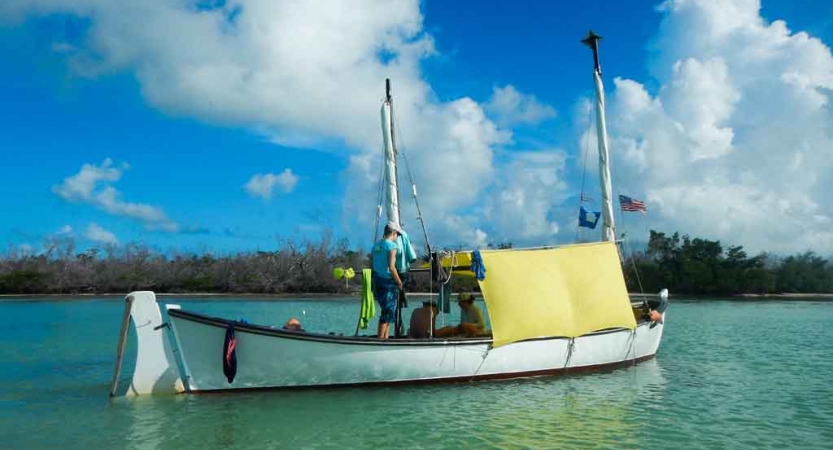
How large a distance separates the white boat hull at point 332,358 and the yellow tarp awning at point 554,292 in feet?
1.53

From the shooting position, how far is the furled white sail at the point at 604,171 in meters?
18.3

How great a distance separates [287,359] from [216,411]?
67.8 inches

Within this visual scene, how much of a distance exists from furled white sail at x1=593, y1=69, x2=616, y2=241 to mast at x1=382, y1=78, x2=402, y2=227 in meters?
6.11

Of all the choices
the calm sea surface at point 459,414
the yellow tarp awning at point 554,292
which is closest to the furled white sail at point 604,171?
the yellow tarp awning at point 554,292

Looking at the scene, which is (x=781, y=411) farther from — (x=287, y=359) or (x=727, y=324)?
(x=727, y=324)

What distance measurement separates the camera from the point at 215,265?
97.1 meters

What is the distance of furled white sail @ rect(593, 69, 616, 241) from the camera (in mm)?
18328

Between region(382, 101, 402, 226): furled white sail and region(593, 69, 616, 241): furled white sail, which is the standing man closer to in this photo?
region(382, 101, 402, 226): furled white sail

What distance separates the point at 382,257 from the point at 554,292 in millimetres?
4300

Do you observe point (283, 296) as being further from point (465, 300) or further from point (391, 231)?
point (391, 231)

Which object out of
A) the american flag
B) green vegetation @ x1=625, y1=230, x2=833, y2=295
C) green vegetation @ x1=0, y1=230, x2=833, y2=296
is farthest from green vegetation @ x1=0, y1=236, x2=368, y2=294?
the american flag

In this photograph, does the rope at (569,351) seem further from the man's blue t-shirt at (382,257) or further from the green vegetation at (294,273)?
the green vegetation at (294,273)

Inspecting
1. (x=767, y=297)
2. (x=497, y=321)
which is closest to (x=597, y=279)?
(x=497, y=321)

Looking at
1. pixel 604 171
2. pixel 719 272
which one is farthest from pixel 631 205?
pixel 719 272
